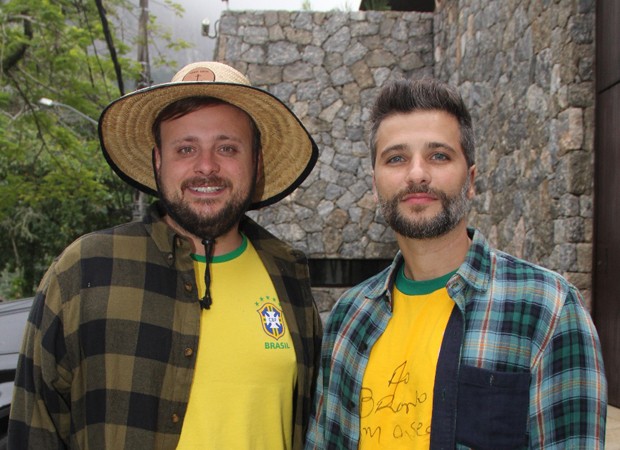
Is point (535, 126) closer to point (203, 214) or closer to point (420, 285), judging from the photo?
point (420, 285)

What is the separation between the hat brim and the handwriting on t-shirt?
3.31 ft

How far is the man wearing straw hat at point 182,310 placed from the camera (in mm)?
1806

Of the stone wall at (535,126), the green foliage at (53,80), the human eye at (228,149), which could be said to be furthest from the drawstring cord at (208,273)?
the green foliage at (53,80)

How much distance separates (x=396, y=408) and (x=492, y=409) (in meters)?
0.27

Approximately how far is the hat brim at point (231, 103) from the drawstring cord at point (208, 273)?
33 cm

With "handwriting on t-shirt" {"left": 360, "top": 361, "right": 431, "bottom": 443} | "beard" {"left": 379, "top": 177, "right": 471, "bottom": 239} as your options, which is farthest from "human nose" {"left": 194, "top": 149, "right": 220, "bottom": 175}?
"handwriting on t-shirt" {"left": 360, "top": 361, "right": 431, "bottom": 443}

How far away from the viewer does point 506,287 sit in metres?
1.67

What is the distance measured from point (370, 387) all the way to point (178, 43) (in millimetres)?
13321

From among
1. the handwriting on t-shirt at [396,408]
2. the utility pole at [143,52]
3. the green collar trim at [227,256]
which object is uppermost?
the utility pole at [143,52]

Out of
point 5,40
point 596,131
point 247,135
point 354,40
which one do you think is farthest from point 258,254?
point 5,40

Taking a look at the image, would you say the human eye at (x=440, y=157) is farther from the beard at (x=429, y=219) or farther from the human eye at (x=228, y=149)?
the human eye at (x=228, y=149)

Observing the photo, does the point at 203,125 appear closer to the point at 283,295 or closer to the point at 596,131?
the point at 283,295

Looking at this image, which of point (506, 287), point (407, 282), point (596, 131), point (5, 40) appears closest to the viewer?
point (506, 287)

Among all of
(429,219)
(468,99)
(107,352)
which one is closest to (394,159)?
(429,219)
